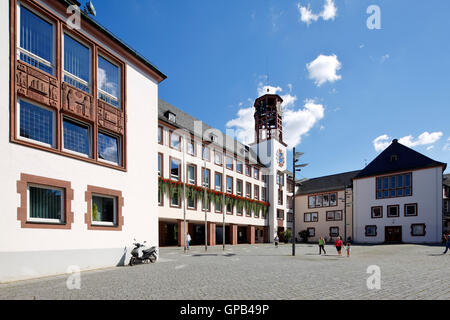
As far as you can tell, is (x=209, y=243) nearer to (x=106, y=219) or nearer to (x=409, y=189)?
(x=106, y=219)

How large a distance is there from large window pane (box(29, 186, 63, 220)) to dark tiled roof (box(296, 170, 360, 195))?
4958 centimetres

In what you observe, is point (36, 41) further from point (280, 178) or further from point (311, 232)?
point (311, 232)

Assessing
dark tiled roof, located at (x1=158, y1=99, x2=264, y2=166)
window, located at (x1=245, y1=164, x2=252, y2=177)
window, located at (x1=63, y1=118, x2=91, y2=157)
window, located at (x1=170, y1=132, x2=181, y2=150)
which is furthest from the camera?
window, located at (x1=245, y1=164, x2=252, y2=177)

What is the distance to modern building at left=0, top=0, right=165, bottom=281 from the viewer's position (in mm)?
10541

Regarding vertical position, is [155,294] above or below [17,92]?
below

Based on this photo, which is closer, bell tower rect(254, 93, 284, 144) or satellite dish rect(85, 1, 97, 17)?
satellite dish rect(85, 1, 97, 17)

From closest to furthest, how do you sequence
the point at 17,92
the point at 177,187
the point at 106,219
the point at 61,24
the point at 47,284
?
the point at 47,284 < the point at 17,92 < the point at 61,24 < the point at 106,219 < the point at 177,187

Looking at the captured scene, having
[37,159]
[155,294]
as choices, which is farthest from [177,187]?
[155,294]

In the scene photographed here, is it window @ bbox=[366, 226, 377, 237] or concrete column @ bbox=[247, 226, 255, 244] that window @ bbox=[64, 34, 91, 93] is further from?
window @ bbox=[366, 226, 377, 237]

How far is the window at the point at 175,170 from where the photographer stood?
1217 inches

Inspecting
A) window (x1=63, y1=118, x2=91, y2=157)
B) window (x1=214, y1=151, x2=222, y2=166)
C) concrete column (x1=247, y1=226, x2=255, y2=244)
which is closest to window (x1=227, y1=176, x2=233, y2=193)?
window (x1=214, y1=151, x2=222, y2=166)

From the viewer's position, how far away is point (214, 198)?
36.9 m

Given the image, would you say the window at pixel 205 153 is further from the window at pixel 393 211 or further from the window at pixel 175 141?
the window at pixel 393 211

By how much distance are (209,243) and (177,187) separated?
1017cm
